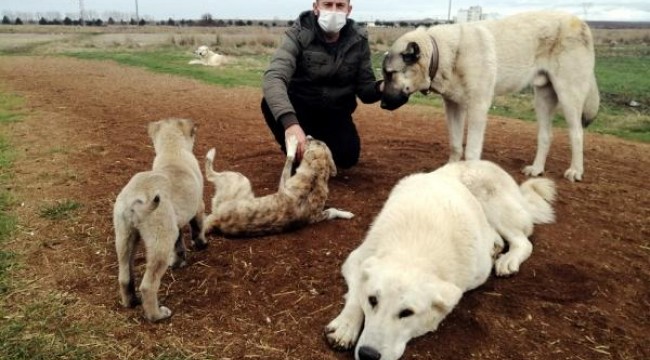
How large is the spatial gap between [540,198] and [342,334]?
2.90 metres

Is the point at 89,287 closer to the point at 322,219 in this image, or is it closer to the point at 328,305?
the point at 328,305

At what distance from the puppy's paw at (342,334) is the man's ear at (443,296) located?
21.0 inches

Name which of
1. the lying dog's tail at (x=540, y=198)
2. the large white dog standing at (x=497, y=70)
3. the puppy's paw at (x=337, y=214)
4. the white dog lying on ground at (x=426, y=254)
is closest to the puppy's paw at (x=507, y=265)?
the white dog lying on ground at (x=426, y=254)

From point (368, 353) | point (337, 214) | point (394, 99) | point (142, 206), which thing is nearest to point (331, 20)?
point (394, 99)

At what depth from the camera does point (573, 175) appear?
661 centimetres

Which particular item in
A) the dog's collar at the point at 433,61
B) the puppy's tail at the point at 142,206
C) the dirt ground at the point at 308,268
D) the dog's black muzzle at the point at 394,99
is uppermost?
the dog's collar at the point at 433,61

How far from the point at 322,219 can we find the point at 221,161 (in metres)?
2.42

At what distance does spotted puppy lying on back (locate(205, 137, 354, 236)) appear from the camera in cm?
→ 452

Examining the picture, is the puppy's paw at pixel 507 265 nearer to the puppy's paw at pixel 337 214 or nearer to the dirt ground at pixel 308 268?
the dirt ground at pixel 308 268

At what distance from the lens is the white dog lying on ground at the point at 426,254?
280 centimetres

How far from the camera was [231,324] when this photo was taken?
10.8 feet

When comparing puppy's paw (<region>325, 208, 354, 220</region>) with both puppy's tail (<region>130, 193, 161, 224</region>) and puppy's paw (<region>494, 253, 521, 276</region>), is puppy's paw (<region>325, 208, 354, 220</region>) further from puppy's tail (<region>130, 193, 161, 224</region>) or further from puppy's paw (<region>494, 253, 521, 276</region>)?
puppy's tail (<region>130, 193, 161, 224</region>)

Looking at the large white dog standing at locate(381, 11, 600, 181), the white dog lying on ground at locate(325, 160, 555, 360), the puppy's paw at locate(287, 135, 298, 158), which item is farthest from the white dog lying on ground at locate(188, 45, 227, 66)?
the white dog lying on ground at locate(325, 160, 555, 360)

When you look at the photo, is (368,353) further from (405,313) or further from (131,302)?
(131,302)
